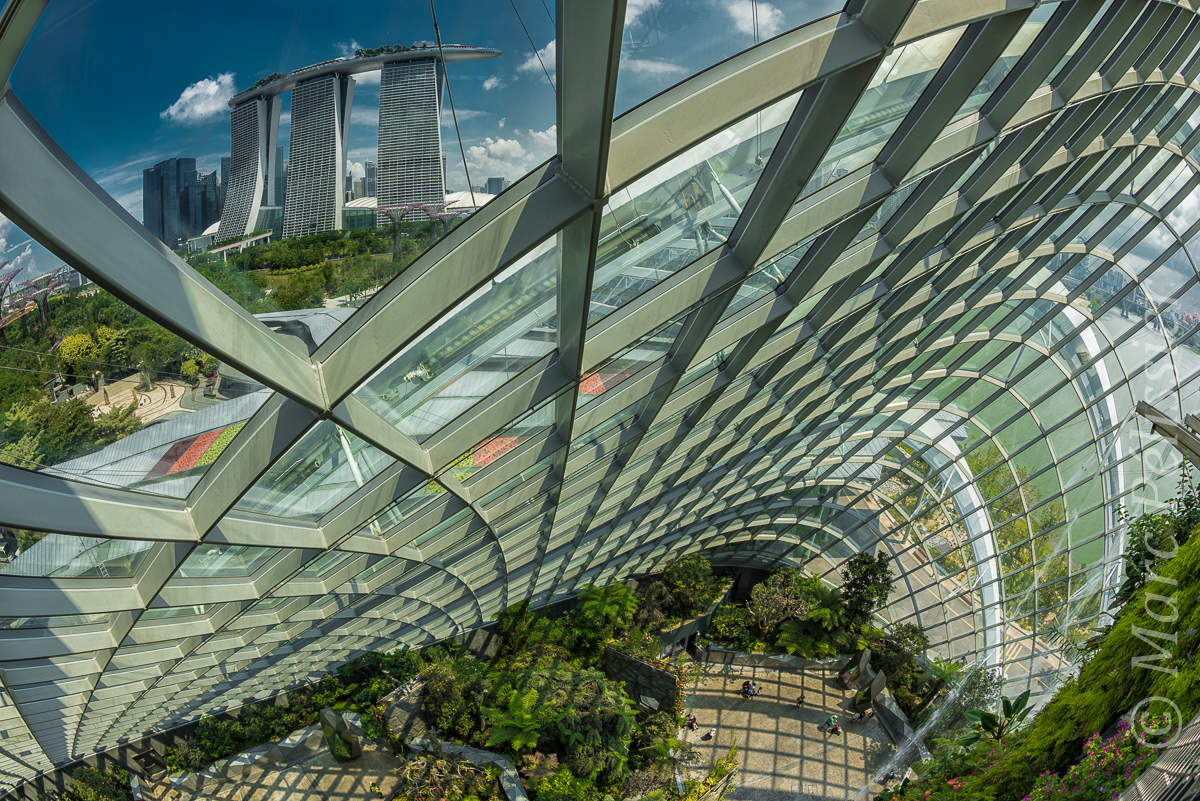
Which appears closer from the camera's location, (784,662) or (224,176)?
(224,176)

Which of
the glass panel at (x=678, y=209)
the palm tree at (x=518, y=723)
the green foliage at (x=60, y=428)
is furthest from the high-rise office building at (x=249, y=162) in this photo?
the palm tree at (x=518, y=723)

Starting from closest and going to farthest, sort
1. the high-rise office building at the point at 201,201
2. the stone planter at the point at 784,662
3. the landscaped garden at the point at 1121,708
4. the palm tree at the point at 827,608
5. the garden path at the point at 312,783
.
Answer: the high-rise office building at the point at 201,201 < the landscaped garden at the point at 1121,708 < the garden path at the point at 312,783 < the palm tree at the point at 827,608 < the stone planter at the point at 784,662

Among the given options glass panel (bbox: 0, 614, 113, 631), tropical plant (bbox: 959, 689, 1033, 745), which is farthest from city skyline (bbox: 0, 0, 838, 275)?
tropical plant (bbox: 959, 689, 1033, 745)

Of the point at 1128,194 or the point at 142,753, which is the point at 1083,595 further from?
the point at 142,753

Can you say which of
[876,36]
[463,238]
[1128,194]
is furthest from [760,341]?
[1128,194]

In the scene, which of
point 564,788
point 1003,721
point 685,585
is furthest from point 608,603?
point 1003,721

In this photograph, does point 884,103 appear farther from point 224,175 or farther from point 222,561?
point 222,561

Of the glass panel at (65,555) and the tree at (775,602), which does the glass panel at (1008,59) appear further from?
the tree at (775,602)

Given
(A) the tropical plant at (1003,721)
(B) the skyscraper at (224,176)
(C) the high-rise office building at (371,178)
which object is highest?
(C) the high-rise office building at (371,178)
